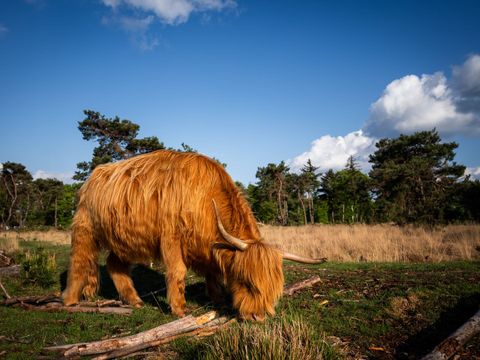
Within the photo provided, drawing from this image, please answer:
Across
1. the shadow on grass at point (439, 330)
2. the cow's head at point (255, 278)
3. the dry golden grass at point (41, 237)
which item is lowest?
the shadow on grass at point (439, 330)

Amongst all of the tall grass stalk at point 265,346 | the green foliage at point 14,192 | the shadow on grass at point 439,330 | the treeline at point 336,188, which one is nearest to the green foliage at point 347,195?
the treeline at point 336,188

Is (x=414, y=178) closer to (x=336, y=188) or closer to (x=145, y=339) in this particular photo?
(x=145, y=339)

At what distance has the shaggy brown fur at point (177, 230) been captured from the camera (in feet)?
14.6

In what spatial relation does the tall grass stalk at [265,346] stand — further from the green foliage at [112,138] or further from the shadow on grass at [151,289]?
the green foliage at [112,138]

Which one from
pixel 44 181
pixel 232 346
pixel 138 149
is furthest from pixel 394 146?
pixel 44 181

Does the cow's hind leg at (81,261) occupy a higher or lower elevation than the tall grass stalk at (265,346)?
higher

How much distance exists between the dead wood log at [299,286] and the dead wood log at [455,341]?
2.89 meters

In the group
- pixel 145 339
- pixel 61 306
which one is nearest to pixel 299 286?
pixel 145 339

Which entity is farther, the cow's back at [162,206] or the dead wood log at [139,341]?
the cow's back at [162,206]

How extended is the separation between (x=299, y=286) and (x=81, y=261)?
424cm

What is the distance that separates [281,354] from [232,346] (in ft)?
1.56

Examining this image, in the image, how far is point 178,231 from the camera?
17.5 feet

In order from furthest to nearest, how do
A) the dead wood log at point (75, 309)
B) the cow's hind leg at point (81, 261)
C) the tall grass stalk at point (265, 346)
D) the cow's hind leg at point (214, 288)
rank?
the cow's hind leg at point (81, 261)
the cow's hind leg at point (214, 288)
the dead wood log at point (75, 309)
the tall grass stalk at point (265, 346)

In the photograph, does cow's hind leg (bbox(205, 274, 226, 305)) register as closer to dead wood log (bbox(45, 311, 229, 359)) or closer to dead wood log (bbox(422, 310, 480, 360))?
dead wood log (bbox(45, 311, 229, 359))
